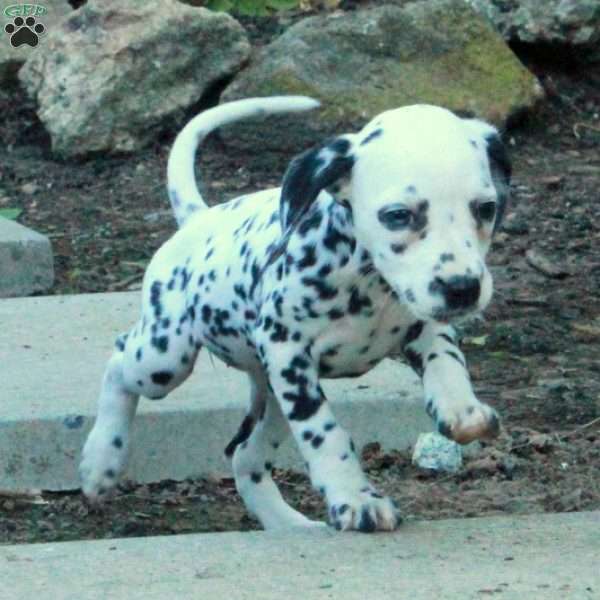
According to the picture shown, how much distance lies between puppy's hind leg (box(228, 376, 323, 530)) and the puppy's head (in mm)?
961

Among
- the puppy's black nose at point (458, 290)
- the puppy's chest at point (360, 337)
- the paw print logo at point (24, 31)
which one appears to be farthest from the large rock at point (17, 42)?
the puppy's black nose at point (458, 290)

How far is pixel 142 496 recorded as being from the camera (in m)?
5.36

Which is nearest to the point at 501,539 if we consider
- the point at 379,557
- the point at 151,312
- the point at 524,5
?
the point at 379,557

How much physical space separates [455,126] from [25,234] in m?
3.62

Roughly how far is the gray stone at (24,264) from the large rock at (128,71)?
67.4 inches

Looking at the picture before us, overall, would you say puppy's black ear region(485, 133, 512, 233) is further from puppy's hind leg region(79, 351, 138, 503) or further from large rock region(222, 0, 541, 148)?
large rock region(222, 0, 541, 148)

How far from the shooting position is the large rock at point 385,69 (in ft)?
28.5

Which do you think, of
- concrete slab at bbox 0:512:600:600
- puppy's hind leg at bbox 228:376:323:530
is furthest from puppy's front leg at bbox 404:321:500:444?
puppy's hind leg at bbox 228:376:323:530

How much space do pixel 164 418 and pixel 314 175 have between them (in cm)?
Answer: 151

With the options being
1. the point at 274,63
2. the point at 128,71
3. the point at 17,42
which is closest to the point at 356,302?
the point at 274,63

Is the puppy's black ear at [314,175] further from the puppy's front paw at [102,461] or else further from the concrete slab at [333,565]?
the puppy's front paw at [102,461]

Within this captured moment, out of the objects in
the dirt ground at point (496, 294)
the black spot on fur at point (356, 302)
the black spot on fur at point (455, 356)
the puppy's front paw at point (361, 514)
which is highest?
the black spot on fur at point (356, 302)

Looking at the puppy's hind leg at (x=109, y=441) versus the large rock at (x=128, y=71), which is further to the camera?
the large rock at (x=128, y=71)

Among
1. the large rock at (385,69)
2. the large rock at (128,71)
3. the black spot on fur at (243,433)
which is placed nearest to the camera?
the black spot on fur at (243,433)
